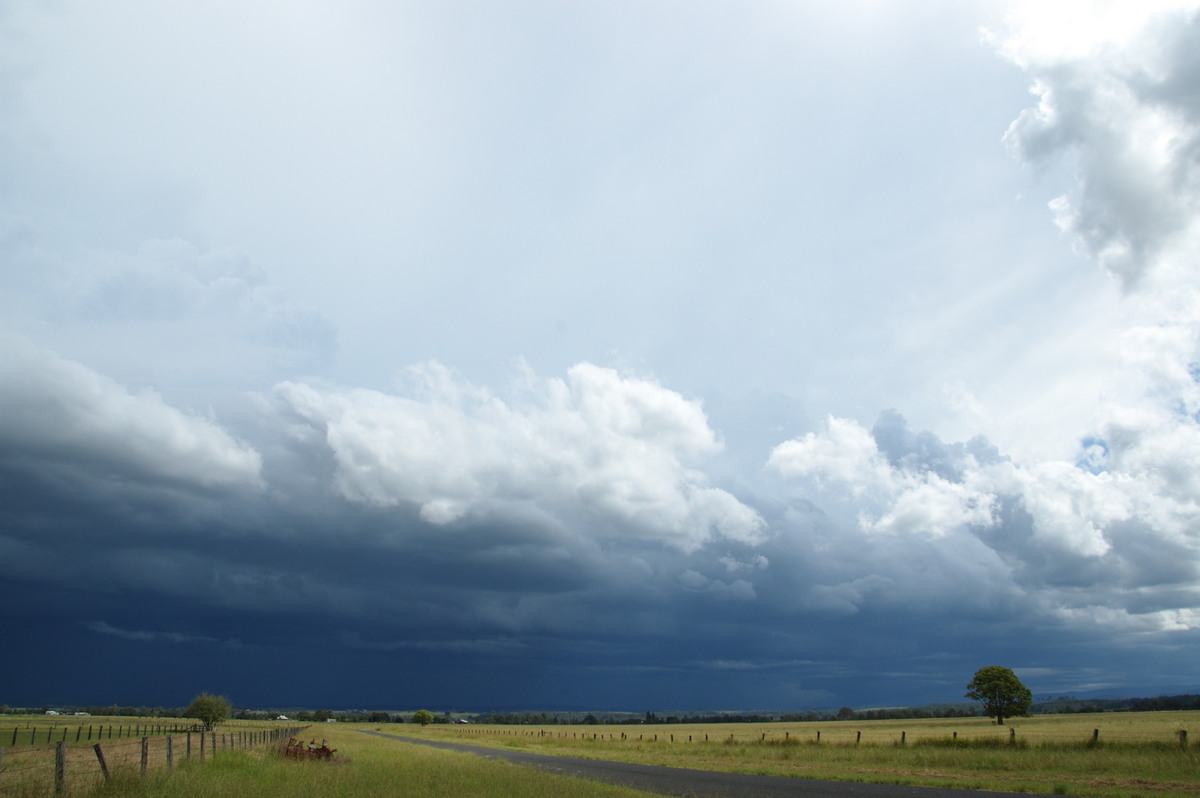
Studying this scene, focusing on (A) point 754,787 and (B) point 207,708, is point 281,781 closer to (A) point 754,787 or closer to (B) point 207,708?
(A) point 754,787

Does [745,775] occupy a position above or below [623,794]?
below

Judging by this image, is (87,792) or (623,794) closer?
(87,792)

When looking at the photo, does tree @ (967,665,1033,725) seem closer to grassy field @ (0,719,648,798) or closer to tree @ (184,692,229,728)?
grassy field @ (0,719,648,798)

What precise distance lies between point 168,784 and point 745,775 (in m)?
24.8

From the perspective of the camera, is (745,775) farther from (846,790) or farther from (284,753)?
(284,753)

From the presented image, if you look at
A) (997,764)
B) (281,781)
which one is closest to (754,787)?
(997,764)

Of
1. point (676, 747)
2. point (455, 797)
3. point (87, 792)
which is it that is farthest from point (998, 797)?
point (676, 747)

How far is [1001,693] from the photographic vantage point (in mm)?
92312

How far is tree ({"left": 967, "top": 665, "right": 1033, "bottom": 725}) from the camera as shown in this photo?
91.6 m

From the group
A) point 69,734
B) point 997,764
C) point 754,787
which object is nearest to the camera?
point 754,787

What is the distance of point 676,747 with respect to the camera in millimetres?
60250

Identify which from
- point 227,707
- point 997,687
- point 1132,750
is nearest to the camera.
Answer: point 1132,750

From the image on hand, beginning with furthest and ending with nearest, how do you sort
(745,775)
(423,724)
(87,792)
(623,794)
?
(423,724)
(745,775)
(623,794)
(87,792)

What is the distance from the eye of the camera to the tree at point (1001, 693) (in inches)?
3605
